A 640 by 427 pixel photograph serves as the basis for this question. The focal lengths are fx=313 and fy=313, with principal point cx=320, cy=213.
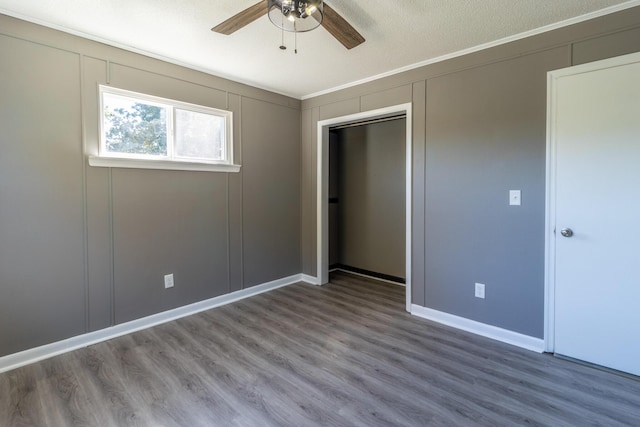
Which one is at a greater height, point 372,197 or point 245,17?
point 245,17

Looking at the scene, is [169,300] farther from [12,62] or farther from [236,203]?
[12,62]

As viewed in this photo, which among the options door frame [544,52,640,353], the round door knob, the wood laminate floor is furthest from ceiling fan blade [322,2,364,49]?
the wood laminate floor

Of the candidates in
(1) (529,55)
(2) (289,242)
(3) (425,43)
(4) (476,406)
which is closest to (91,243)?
(2) (289,242)

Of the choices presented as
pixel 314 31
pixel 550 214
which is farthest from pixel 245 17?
pixel 550 214

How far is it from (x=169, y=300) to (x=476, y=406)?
2.73 m

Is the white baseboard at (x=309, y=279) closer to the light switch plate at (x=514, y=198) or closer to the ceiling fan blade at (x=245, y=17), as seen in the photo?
the light switch plate at (x=514, y=198)

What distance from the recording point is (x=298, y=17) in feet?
5.56

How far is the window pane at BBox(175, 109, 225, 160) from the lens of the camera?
3172 millimetres

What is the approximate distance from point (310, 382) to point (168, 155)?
7.98ft

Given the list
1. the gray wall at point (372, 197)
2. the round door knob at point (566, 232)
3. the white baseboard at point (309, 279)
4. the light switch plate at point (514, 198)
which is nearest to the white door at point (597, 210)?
the round door knob at point (566, 232)

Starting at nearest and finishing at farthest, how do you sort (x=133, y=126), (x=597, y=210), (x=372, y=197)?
(x=597, y=210) < (x=133, y=126) < (x=372, y=197)

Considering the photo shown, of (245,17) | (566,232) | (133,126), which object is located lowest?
(566,232)

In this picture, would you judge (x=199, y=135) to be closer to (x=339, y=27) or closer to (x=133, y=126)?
(x=133, y=126)

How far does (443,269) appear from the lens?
304 cm
